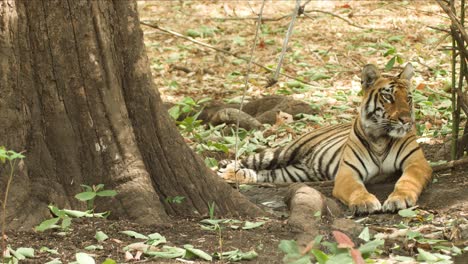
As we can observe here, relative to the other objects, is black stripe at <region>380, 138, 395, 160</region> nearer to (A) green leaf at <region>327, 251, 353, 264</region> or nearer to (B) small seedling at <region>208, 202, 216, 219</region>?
(B) small seedling at <region>208, 202, 216, 219</region>

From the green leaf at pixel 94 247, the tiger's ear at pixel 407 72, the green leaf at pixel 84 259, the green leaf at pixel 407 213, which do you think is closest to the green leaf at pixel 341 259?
the green leaf at pixel 84 259

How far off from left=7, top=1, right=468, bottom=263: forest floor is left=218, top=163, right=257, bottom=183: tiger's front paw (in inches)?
18.4

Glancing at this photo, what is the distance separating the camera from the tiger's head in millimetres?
6301

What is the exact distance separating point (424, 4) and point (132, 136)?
8857 millimetres

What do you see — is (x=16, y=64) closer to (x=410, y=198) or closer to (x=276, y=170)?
(x=410, y=198)

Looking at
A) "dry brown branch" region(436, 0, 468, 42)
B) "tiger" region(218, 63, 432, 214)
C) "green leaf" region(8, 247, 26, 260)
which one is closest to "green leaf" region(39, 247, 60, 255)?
"green leaf" region(8, 247, 26, 260)

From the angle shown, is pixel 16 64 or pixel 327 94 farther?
pixel 327 94

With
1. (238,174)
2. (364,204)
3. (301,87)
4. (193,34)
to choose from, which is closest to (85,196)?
(364,204)

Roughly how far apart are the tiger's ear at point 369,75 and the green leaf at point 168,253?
2.92 m

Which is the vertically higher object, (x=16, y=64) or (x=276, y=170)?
(x=16, y=64)

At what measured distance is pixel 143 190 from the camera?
15.9 feet

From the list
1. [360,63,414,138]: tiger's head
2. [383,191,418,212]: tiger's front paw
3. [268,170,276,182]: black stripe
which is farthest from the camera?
[268,170,276,182]: black stripe

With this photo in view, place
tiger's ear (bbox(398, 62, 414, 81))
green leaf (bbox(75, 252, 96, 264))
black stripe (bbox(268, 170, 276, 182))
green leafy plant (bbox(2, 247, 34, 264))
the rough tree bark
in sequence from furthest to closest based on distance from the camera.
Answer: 1. black stripe (bbox(268, 170, 276, 182))
2. tiger's ear (bbox(398, 62, 414, 81))
3. the rough tree bark
4. green leafy plant (bbox(2, 247, 34, 264))
5. green leaf (bbox(75, 252, 96, 264))

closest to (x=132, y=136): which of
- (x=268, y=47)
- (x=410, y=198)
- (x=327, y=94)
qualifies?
(x=410, y=198)
